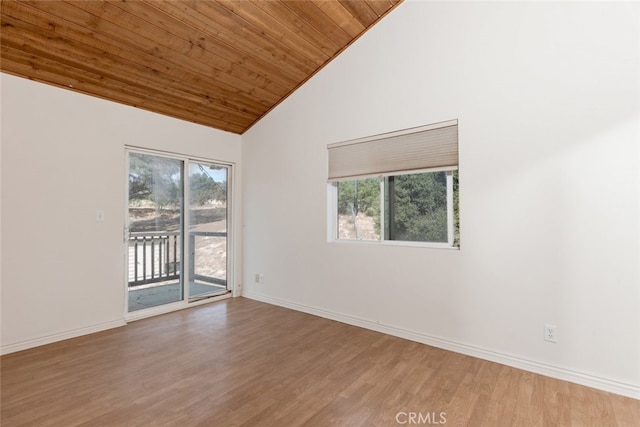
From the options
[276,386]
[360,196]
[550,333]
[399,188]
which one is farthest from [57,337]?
[550,333]

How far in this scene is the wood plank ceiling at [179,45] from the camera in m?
2.42

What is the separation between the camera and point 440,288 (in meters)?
2.88

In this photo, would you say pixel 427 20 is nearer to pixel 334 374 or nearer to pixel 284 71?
pixel 284 71

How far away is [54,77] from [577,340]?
193 inches

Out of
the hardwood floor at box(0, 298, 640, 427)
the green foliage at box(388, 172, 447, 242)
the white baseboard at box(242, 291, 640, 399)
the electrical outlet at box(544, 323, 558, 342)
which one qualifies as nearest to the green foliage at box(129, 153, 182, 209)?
the hardwood floor at box(0, 298, 640, 427)

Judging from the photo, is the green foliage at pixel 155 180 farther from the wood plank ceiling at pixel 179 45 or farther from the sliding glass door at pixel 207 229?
the wood plank ceiling at pixel 179 45

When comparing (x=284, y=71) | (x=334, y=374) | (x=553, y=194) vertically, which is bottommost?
(x=334, y=374)

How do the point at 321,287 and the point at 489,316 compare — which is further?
the point at 321,287

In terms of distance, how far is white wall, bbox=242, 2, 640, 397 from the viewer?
2.16 m

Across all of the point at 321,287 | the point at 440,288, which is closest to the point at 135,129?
the point at 321,287

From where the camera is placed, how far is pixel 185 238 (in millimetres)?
4039

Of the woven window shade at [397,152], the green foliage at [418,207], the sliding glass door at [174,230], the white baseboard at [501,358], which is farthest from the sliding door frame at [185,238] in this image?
the green foliage at [418,207]

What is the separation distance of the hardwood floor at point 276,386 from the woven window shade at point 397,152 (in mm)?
1715

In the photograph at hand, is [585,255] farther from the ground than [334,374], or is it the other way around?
[585,255]
